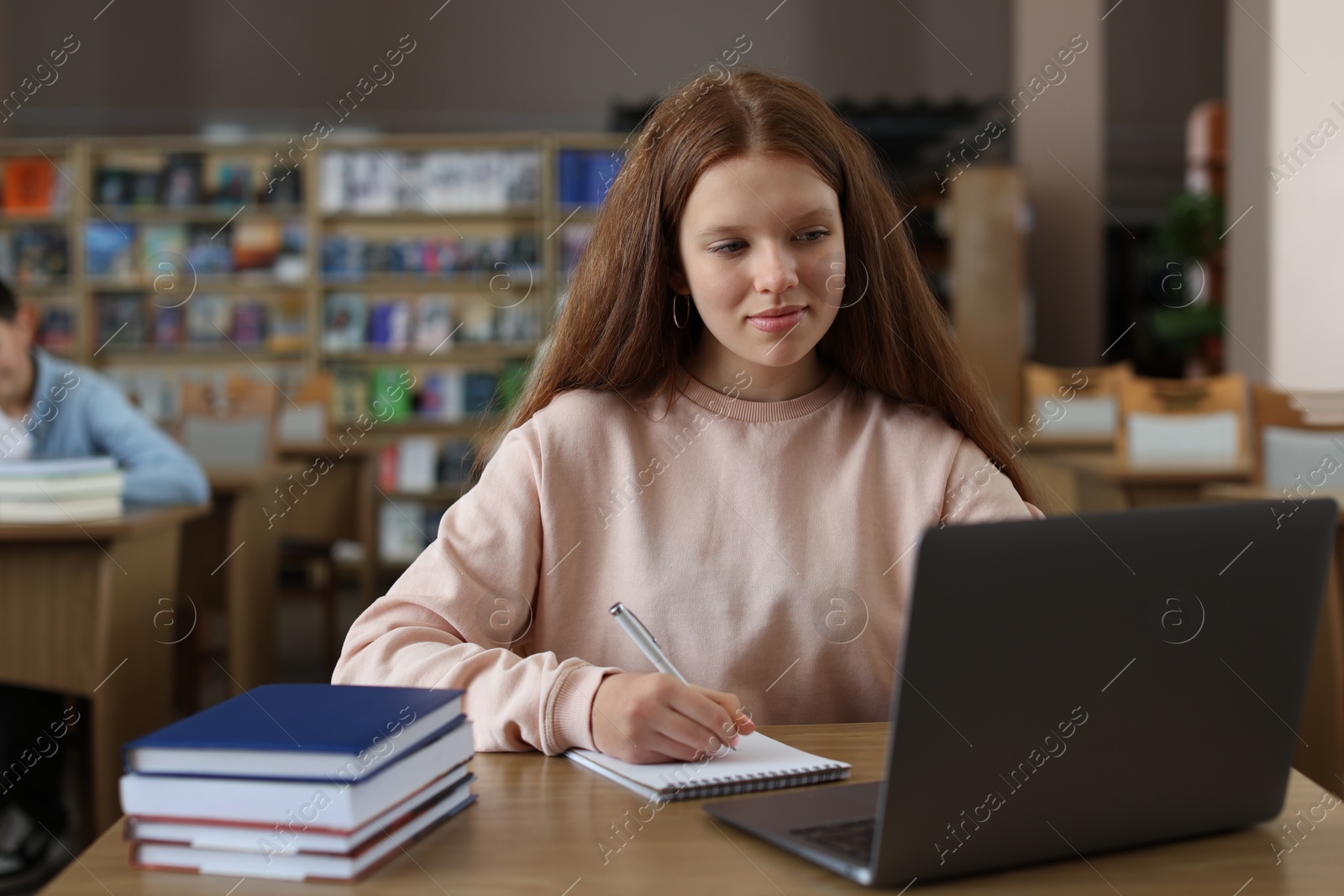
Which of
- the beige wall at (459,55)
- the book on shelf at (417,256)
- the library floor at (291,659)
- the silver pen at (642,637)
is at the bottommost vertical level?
the library floor at (291,659)

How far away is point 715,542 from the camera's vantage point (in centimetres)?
132

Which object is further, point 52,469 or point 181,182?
point 181,182

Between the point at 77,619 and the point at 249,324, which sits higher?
the point at 249,324

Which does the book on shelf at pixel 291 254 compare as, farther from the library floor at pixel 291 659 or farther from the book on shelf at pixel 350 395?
the library floor at pixel 291 659

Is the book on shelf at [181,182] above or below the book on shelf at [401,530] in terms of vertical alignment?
above

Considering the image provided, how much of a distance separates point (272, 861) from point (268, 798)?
38 millimetres

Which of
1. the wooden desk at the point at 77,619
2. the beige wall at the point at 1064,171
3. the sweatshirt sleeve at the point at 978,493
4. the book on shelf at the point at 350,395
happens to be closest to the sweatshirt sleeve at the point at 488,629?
the sweatshirt sleeve at the point at 978,493

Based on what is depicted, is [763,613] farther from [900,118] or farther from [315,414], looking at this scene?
[900,118]

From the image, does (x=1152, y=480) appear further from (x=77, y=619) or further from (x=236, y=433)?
(x=236, y=433)

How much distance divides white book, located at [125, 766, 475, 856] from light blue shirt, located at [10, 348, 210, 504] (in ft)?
7.55

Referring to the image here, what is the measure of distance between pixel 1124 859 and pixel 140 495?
260 cm

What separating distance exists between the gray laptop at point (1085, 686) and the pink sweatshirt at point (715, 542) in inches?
18.4

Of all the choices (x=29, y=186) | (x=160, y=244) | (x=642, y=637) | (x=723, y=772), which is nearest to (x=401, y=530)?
(x=160, y=244)

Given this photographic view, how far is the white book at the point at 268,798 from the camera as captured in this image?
761 mm
